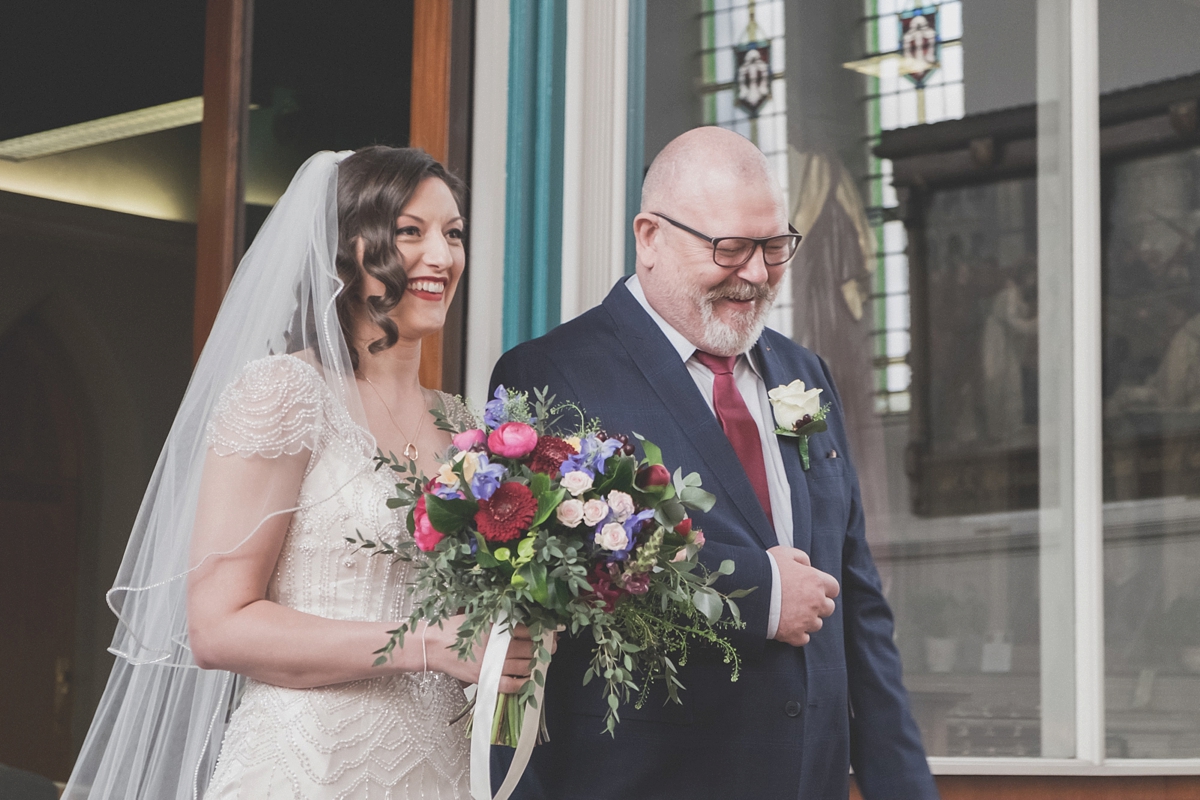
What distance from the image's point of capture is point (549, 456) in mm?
1966

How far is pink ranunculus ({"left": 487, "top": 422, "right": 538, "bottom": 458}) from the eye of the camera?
1929mm

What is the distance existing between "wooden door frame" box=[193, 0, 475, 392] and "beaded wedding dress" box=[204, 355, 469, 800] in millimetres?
1207

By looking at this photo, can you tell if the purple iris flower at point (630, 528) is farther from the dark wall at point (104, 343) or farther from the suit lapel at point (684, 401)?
the dark wall at point (104, 343)

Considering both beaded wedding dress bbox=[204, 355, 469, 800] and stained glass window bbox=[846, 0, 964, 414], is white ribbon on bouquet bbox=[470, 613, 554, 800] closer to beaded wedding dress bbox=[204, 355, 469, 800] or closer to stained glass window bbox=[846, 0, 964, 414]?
beaded wedding dress bbox=[204, 355, 469, 800]

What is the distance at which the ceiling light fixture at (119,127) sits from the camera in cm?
541

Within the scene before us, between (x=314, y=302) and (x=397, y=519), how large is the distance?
15.7 inches

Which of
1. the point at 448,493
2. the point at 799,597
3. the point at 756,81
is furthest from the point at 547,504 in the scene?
the point at 756,81

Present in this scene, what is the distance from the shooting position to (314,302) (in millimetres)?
2309

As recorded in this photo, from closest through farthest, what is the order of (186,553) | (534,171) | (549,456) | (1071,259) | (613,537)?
(613,537) < (549,456) < (186,553) < (534,171) < (1071,259)

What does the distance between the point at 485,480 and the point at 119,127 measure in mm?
4211

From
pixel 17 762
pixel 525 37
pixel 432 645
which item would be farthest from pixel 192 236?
pixel 432 645

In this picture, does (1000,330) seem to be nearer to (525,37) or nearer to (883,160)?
(883,160)

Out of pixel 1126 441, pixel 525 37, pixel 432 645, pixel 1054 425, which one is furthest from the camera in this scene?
pixel 1126 441

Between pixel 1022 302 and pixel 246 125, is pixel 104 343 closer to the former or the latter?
pixel 246 125
